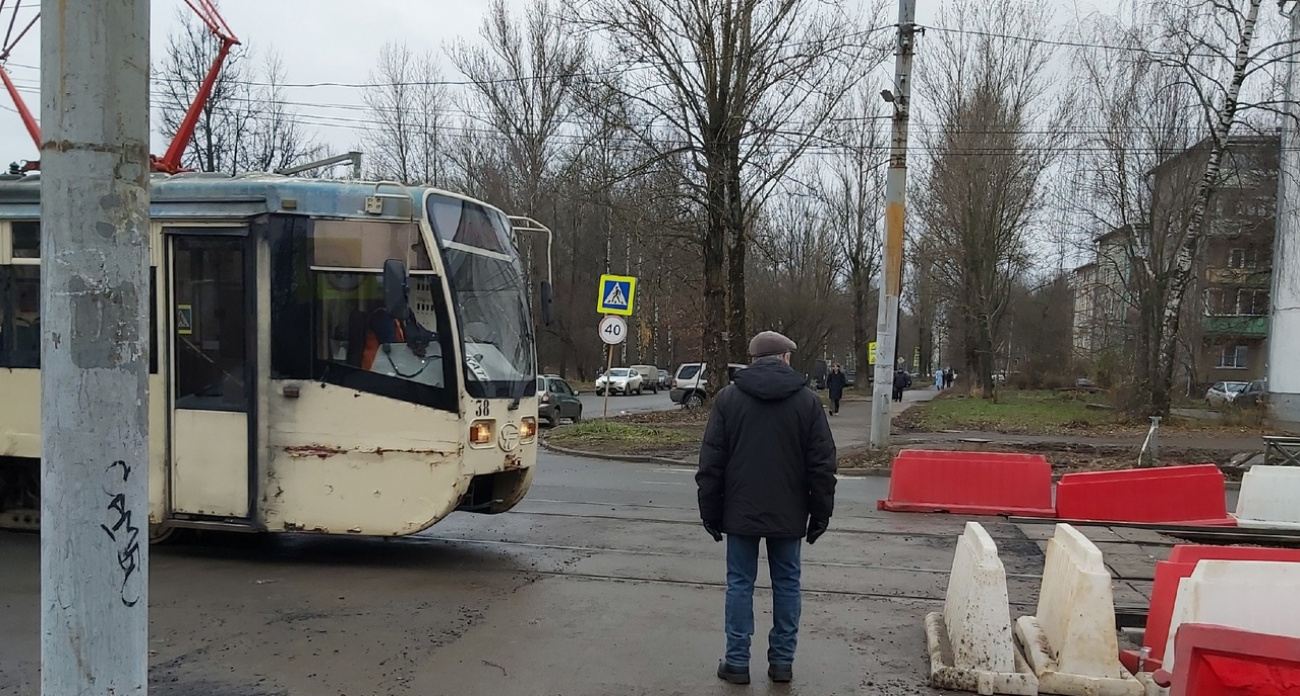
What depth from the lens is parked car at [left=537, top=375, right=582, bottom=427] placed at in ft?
84.4

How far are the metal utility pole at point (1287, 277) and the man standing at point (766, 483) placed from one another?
78.2ft

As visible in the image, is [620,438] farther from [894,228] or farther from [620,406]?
[620,406]

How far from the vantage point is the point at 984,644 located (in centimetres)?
507

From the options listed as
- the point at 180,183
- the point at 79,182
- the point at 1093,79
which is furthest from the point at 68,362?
the point at 1093,79

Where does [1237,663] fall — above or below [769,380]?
below

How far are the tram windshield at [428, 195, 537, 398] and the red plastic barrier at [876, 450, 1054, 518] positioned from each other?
5183 mm

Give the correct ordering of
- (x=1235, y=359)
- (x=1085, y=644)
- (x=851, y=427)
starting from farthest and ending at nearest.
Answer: (x=1235, y=359), (x=851, y=427), (x=1085, y=644)

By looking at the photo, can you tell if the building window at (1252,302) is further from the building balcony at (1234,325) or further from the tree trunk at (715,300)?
the tree trunk at (715,300)

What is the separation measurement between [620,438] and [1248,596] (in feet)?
49.9

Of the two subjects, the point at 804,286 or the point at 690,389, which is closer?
the point at 690,389

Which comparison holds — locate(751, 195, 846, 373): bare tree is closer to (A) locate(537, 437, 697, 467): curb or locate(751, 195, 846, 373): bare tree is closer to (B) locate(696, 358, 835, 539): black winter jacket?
(A) locate(537, 437, 697, 467): curb

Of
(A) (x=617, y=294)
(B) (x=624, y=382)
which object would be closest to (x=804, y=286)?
(B) (x=624, y=382)

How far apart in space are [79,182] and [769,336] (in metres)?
3.29

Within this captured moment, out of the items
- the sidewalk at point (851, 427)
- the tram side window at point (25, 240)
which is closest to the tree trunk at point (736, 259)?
the sidewalk at point (851, 427)
